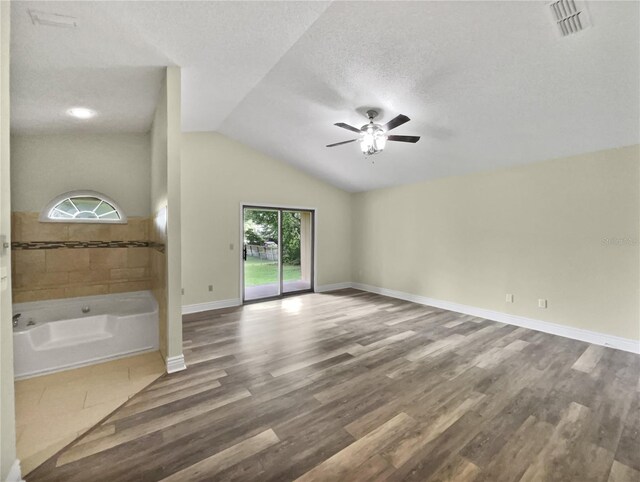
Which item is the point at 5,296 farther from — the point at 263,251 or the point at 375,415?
the point at 263,251

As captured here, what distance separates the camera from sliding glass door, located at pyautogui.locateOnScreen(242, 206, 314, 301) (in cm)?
573

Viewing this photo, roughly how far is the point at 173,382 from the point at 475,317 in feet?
14.7

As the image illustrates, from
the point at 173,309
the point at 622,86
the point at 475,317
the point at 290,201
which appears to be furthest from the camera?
the point at 290,201

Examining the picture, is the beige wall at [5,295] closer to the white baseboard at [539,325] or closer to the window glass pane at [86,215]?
the window glass pane at [86,215]

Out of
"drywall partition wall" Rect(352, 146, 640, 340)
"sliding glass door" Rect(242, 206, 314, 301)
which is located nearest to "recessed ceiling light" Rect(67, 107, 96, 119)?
"sliding glass door" Rect(242, 206, 314, 301)

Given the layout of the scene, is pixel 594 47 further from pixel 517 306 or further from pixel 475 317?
pixel 475 317

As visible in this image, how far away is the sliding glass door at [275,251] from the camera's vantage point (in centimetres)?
573

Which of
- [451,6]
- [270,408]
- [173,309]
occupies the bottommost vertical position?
[270,408]

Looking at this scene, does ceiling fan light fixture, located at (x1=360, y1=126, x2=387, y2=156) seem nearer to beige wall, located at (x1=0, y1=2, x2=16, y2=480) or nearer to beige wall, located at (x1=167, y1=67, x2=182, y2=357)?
beige wall, located at (x1=167, y1=67, x2=182, y2=357)

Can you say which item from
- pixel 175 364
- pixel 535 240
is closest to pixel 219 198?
pixel 175 364

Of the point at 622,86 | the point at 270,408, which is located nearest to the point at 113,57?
the point at 270,408

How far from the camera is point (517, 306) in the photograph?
430cm

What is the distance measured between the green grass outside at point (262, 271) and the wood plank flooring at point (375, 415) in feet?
6.94

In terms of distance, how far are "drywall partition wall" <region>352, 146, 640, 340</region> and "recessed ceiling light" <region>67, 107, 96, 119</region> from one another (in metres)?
5.18
